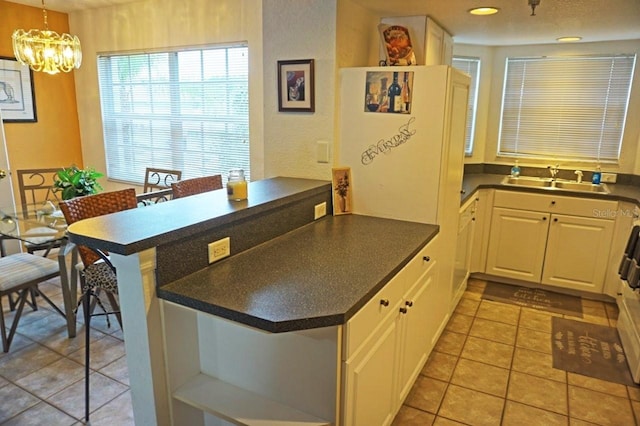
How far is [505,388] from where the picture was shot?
8.00 ft

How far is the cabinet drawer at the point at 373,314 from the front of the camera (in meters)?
1.45

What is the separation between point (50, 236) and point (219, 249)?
1669 mm

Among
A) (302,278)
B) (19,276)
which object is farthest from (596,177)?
(19,276)

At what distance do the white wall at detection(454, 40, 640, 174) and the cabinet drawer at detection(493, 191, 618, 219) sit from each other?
67 cm

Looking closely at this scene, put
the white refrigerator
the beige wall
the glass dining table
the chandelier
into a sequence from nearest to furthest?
1. the white refrigerator
2. the glass dining table
3. the chandelier
4. the beige wall

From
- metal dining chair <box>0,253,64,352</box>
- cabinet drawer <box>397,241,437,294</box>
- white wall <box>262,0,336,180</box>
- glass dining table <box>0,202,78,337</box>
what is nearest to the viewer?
cabinet drawer <box>397,241,437,294</box>

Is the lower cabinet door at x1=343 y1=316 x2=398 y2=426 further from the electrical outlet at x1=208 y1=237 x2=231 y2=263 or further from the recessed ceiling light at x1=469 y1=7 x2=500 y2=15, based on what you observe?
the recessed ceiling light at x1=469 y1=7 x2=500 y2=15

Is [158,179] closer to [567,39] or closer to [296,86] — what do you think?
[296,86]

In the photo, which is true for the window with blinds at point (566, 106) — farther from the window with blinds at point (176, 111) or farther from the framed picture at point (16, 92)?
the framed picture at point (16, 92)

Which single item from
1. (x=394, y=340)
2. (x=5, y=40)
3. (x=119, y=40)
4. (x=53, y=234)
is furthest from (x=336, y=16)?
(x=5, y=40)

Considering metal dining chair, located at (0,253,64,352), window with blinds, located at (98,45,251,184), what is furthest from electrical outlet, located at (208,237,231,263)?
window with blinds, located at (98,45,251,184)

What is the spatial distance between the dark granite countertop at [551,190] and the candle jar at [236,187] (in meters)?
1.68

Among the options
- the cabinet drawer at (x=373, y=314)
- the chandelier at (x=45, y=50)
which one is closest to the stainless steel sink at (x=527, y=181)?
the cabinet drawer at (x=373, y=314)

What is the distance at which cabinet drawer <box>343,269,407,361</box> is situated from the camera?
145 cm
